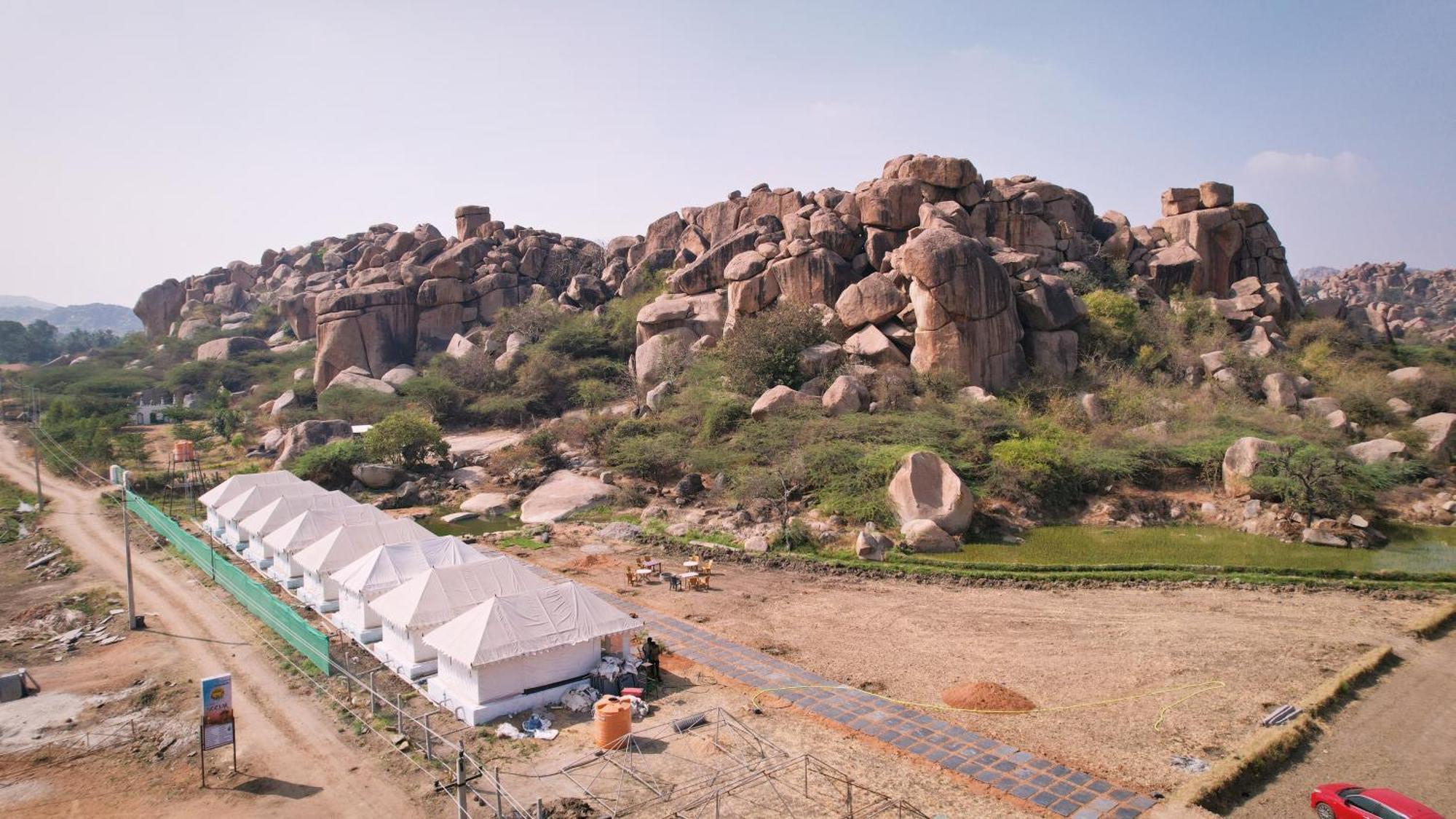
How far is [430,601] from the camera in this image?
16.5m

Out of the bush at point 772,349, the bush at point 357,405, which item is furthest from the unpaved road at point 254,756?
the bush at point 357,405

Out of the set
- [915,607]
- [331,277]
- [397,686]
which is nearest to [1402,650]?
[915,607]

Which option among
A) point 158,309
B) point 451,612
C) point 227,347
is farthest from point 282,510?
point 158,309

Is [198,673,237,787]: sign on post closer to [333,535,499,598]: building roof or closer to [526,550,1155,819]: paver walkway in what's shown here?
[333,535,499,598]: building roof

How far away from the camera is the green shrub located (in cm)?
3597

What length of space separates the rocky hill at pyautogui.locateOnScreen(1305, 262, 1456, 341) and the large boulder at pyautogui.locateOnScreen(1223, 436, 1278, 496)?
260 feet

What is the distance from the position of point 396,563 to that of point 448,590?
290 cm

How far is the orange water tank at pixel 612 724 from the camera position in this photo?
13352mm

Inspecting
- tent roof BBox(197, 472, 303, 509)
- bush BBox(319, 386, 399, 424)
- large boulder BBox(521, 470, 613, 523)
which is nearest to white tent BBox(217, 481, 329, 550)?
tent roof BBox(197, 472, 303, 509)

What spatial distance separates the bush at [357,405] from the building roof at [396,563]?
83.3ft

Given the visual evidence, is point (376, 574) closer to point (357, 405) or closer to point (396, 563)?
point (396, 563)

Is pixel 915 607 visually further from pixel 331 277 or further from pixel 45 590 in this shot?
pixel 331 277

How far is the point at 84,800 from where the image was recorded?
12.6 meters

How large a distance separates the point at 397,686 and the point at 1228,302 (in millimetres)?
41495
